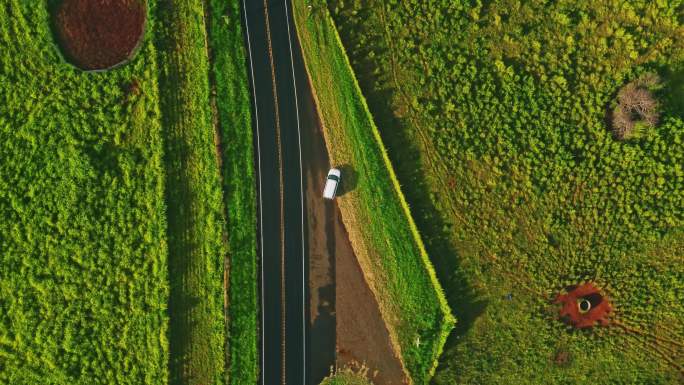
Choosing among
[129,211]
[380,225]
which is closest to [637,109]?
[380,225]

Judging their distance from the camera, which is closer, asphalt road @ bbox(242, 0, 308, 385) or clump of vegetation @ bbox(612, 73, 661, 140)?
asphalt road @ bbox(242, 0, 308, 385)

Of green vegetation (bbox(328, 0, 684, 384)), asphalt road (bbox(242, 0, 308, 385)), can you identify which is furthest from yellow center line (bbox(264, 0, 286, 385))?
green vegetation (bbox(328, 0, 684, 384))

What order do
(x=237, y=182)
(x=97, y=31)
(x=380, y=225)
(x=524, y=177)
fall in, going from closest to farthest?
(x=97, y=31), (x=237, y=182), (x=380, y=225), (x=524, y=177)

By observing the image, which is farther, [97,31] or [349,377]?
[349,377]

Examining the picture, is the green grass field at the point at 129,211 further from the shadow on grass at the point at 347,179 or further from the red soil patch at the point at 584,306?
the red soil patch at the point at 584,306

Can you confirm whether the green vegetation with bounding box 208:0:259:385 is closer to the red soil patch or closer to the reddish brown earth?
the reddish brown earth

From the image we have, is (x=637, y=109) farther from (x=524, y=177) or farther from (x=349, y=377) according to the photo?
(x=349, y=377)
